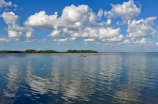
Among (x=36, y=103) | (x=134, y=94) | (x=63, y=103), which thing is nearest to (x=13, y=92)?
(x=36, y=103)

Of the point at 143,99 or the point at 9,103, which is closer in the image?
the point at 9,103

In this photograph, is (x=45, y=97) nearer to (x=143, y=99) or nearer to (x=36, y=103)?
(x=36, y=103)

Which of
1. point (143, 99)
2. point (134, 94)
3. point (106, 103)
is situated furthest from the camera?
point (134, 94)

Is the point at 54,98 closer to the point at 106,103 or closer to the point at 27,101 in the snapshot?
the point at 27,101

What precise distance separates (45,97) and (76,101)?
410cm

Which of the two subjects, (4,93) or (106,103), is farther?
(4,93)

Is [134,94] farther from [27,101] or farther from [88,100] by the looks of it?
[27,101]

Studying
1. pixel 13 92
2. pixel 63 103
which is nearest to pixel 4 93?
pixel 13 92

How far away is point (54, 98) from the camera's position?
57.3ft

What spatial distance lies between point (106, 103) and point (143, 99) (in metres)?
4.87

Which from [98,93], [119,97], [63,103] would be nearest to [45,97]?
[63,103]

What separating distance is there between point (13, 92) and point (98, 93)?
1169 centimetres

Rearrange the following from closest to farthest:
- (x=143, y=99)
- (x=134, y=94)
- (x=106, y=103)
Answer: (x=106, y=103) < (x=143, y=99) < (x=134, y=94)

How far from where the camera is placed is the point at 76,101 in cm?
1639
